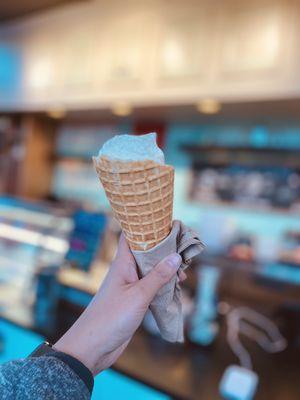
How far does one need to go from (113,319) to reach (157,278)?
8cm

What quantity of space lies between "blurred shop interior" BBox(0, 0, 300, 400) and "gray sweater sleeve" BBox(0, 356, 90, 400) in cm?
48

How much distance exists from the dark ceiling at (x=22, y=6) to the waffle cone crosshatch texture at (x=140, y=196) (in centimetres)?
251

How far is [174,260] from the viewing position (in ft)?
1.66

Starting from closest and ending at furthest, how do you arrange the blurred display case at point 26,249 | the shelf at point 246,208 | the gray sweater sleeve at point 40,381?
the gray sweater sleeve at point 40,381 < the blurred display case at point 26,249 < the shelf at point 246,208

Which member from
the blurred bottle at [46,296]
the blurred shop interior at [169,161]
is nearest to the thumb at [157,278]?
the blurred shop interior at [169,161]

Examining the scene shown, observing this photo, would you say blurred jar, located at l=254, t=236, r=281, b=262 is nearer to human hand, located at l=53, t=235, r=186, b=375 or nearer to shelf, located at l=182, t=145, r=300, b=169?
shelf, located at l=182, t=145, r=300, b=169

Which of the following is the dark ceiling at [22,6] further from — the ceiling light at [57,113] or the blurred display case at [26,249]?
the blurred display case at [26,249]

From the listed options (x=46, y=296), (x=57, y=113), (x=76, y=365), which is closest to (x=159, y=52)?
(x=57, y=113)

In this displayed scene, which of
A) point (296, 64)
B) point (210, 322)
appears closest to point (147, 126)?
point (296, 64)

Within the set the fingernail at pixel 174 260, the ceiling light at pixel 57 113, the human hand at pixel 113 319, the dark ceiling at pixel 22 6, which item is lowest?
the human hand at pixel 113 319

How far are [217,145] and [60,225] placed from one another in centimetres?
148

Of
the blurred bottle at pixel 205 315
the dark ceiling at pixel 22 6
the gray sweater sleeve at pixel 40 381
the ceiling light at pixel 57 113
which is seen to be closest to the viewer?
the gray sweater sleeve at pixel 40 381

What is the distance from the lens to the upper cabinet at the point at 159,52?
1820 mm

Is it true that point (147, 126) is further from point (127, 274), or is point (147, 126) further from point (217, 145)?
point (127, 274)
